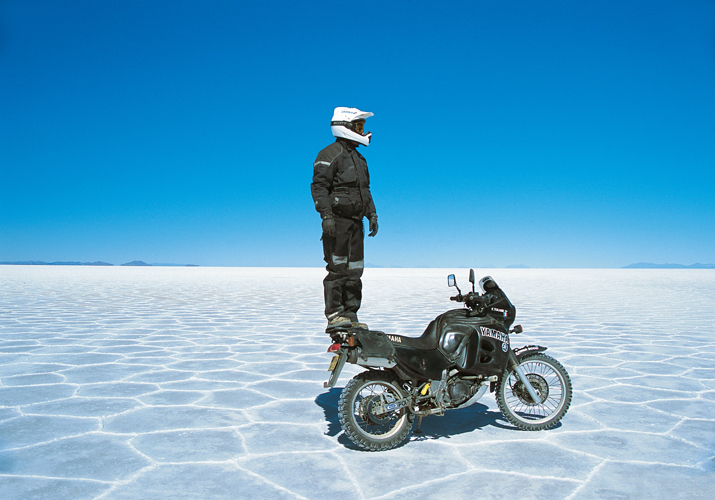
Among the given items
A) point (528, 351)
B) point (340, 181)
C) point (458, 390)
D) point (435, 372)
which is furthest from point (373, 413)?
point (340, 181)

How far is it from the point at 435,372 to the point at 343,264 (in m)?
1.94

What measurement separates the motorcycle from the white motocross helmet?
2.04m

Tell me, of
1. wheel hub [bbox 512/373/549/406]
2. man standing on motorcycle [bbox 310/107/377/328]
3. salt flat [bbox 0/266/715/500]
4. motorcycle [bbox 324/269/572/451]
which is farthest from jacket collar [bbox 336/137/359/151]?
wheel hub [bbox 512/373/549/406]

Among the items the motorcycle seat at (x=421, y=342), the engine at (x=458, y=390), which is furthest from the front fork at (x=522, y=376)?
the motorcycle seat at (x=421, y=342)

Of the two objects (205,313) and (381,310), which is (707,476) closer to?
(381,310)

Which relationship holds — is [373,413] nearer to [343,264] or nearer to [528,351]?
[528,351]

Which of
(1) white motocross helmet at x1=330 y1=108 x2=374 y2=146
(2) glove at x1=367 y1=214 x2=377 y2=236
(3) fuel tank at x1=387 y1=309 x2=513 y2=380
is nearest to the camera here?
(3) fuel tank at x1=387 y1=309 x2=513 y2=380

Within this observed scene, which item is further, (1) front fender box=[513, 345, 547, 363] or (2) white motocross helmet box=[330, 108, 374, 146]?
(2) white motocross helmet box=[330, 108, 374, 146]

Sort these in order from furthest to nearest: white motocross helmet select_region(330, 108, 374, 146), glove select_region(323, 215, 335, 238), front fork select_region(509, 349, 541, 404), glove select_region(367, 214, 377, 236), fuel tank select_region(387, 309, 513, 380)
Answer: glove select_region(367, 214, 377, 236) < white motocross helmet select_region(330, 108, 374, 146) < glove select_region(323, 215, 335, 238) < front fork select_region(509, 349, 541, 404) < fuel tank select_region(387, 309, 513, 380)

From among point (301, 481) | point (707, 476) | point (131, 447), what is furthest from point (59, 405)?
point (707, 476)

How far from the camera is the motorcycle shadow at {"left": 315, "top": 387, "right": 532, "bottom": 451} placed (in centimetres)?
360

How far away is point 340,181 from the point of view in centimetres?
503

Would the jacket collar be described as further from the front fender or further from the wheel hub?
the wheel hub

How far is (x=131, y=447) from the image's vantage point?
3.30 meters
